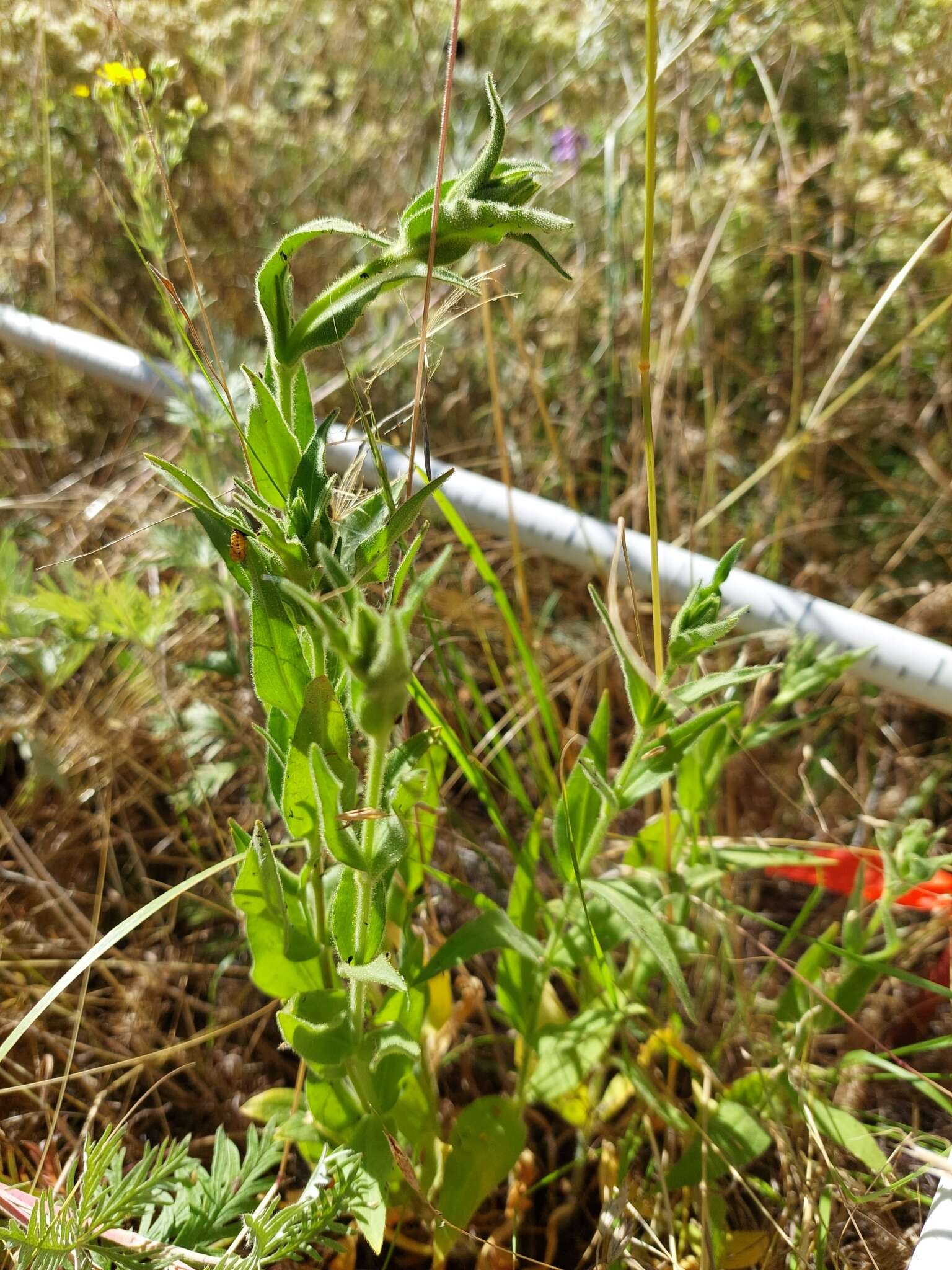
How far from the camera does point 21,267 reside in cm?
161

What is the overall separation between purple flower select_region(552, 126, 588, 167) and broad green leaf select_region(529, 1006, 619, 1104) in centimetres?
146

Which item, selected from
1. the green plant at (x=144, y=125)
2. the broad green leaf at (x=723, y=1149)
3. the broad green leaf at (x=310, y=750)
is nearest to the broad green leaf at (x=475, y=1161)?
the broad green leaf at (x=723, y=1149)

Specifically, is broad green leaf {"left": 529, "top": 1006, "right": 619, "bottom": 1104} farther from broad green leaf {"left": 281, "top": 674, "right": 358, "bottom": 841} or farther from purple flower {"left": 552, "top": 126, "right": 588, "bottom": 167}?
purple flower {"left": 552, "top": 126, "right": 588, "bottom": 167}

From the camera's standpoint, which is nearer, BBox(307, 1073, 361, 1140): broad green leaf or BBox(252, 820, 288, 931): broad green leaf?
BBox(252, 820, 288, 931): broad green leaf

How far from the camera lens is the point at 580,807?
2.56 feet

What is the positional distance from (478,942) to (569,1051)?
19 centimetres

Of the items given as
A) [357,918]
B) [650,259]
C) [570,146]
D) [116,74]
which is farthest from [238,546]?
[570,146]

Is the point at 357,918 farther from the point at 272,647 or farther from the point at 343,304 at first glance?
the point at 343,304

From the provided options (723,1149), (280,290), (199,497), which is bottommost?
(723,1149)

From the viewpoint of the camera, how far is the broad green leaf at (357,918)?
63cm

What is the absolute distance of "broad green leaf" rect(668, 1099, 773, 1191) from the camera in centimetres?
85

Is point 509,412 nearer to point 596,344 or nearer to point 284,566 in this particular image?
point 596,344

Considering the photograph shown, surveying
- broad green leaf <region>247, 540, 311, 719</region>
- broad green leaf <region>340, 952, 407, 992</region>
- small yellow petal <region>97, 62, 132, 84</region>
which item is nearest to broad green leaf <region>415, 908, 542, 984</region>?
broad green leaf <region>340, 952, 407, 992</region>

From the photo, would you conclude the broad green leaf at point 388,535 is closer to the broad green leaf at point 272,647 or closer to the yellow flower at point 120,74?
the broad green leaf at point 272,647
